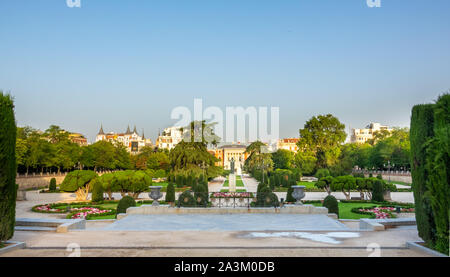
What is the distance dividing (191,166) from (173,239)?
31.6 m

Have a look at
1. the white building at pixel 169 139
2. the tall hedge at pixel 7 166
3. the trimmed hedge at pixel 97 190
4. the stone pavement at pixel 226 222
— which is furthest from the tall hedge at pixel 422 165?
the white building at pixel 169 139

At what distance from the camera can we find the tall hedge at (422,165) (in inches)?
273

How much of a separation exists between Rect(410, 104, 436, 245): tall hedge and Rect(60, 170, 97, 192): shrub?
21.3 m

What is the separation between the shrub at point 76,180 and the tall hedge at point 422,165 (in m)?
21.3

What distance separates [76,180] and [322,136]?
43058 millimetres

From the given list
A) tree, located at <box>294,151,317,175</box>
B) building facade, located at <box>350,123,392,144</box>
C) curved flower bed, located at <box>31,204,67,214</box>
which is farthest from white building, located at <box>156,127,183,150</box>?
curved flower bed, located at <box>31,204,67,214</box>

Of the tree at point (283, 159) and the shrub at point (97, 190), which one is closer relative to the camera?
the shrub at point (97, 190)

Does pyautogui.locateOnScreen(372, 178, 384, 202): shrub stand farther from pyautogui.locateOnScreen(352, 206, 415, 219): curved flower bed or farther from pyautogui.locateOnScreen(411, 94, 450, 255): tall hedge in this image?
pyautogui.locateOnScreen(411, 94, 450, 255): tall hedge

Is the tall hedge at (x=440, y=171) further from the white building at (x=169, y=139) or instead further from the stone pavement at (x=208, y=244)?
the white building at (x=169, y=139)

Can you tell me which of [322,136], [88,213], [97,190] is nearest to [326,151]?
[322,136]

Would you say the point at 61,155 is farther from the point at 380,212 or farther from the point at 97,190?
the point at 380,212
